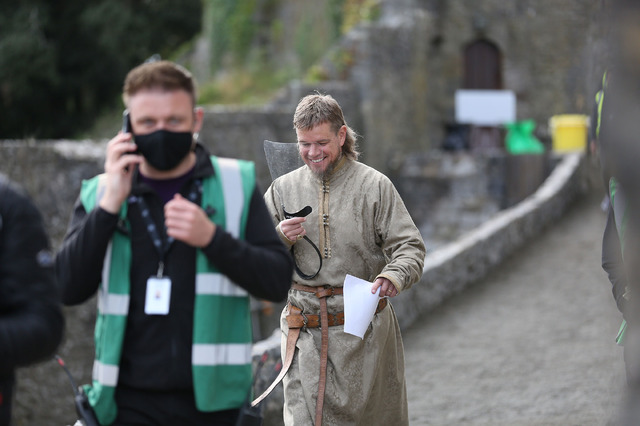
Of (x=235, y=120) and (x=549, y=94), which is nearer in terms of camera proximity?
(x=235, y=120)

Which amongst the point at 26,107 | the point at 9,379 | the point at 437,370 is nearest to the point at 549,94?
the point at 26,107

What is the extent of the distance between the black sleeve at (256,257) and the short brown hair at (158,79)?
0.36 m

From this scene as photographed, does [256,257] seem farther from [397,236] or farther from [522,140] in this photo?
[522,140]

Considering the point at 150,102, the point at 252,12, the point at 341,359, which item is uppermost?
the point at 252,12

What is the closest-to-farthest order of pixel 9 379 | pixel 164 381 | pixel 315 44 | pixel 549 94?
pixel 9 379 → pixel 164 381 → pixel 315 44 → pixel 549 94

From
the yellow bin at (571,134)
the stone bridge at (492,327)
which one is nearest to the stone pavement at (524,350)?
the stone bridge at (492,327)

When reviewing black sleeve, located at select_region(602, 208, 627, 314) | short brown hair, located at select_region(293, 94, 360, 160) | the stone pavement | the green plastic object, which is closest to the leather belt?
short brown hair, located at select_region(293, 94, 360, 160)

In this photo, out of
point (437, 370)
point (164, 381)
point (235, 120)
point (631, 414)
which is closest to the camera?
point (631, 414)

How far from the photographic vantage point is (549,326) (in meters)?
8.62

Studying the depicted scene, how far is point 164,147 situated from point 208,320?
464 millimetres

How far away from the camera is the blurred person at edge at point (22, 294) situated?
226 centimetres

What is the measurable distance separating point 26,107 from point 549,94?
13.1 metres

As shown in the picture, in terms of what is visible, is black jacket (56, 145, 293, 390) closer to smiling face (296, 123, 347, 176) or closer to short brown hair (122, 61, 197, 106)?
short brown hair (122, 61, 197, 106)

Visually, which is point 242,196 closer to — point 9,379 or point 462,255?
point 9,379
